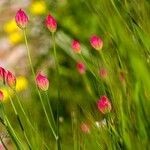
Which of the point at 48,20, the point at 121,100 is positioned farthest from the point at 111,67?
the point at 48,20

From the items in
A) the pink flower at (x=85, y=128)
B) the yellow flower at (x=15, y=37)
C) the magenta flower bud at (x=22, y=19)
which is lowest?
the yellow flower at (x=15, y=37)

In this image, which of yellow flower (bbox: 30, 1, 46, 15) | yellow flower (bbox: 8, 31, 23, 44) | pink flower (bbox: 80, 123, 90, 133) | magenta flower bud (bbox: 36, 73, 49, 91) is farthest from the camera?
yellow flower (bbox: 8, 31, 23, 44)

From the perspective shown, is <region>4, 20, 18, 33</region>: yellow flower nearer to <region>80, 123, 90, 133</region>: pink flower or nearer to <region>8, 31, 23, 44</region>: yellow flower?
<region>8, 31, 23, 44</region>: yellow flower

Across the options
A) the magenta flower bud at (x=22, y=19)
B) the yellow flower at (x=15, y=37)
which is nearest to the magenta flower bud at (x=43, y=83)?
the magenta flower bud at (x=22, y=19)

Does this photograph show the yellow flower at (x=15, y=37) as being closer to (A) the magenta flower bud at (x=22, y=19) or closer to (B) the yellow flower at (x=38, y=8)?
(B) the yellow flower at (x=38, y=8)

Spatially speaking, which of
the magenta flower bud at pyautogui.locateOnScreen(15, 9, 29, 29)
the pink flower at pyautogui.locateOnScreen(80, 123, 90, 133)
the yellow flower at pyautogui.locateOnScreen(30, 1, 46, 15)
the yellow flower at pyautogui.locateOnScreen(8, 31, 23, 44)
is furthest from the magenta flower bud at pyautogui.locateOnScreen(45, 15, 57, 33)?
the yellow flower at pyautogui.locateOnScreen(8, 31, 23, 44)

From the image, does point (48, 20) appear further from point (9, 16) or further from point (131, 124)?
point (9, 16)

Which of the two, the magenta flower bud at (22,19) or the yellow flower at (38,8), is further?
the yellow flower at (38,8)

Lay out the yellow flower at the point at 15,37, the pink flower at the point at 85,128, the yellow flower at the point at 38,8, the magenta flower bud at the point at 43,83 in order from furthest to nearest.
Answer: the yellow flower at the point at 15,37 < the yellow flower at the point at 38,8 < the pink flower at the point at 85,128 < the magenta flower bud at the point at 43,83

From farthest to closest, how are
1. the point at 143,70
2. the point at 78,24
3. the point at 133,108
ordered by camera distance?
the point at 78,24, the point at 133,108, the point at 143,70

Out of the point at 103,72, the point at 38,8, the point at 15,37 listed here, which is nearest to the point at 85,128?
the point at 103,72

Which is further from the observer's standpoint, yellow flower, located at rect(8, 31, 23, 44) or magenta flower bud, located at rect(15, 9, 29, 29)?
yellow flower, located at rect(8, 31, 23, 44)
